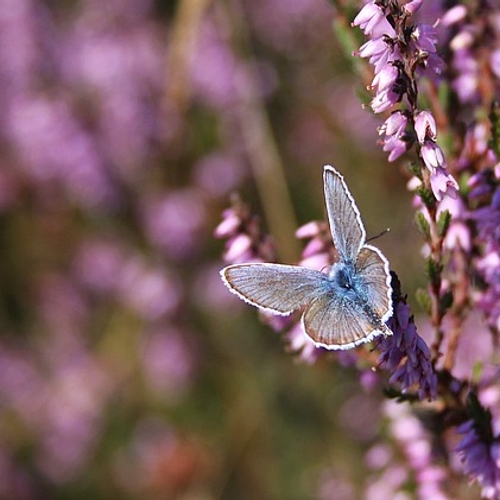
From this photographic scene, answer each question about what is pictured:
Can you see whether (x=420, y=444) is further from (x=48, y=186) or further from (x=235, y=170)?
(x=48, y=186)

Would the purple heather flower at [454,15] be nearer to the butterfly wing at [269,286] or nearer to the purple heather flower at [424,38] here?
the purple heather flower at [424,38]

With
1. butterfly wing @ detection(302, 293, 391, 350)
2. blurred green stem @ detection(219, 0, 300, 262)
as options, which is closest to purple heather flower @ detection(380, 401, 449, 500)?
butterfly wing @ detection(302, 293, 391, 350)

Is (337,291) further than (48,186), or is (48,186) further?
(48,186)

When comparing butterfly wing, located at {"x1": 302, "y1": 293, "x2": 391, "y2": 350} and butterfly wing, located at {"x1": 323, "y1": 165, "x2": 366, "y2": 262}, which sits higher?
butterfly wing, located at {"x1": 323, "y1": 165, "x2": 366, "y2": 262}

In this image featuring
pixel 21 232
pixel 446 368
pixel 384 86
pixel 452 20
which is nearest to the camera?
pixel 384 86

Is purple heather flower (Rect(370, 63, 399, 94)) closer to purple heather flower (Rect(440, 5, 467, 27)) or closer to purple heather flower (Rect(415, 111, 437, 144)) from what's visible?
purple heather flower (Rect(415, 111, 437, 144))

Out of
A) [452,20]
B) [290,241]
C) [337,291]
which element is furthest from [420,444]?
[290,241]

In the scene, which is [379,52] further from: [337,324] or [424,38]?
[337,324]
